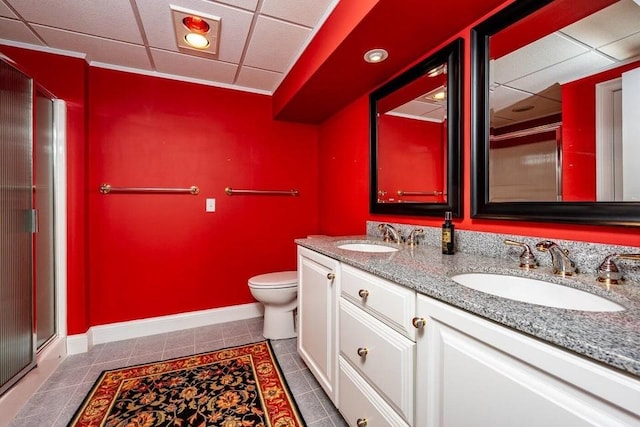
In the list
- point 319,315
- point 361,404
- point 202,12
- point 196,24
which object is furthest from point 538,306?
point 196,24

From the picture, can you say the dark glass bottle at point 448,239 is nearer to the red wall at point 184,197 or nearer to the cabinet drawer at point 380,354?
the cabinet drawer at point 380,354

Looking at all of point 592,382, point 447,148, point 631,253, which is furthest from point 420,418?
point 447,148

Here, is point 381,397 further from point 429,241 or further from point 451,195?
point 451,195


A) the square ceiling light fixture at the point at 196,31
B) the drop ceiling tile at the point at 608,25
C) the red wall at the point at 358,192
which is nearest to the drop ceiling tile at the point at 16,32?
the square ceiling light fixture at the point at 196,31

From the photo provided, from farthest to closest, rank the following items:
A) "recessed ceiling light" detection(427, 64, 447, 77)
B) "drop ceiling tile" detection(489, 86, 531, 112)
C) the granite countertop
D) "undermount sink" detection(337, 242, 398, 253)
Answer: "undermount sink" detection(337, 242, 398, 253)
"recessed ceiling light" detection(427, 64, 447, 77)
"drop ceiling tile" detection(489, 86, 531, 112)
the granite countertop

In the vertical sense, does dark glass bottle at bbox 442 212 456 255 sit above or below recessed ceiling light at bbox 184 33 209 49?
below

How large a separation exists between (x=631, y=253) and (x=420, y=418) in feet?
2.55

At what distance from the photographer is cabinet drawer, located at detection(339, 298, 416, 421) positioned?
0.86 m

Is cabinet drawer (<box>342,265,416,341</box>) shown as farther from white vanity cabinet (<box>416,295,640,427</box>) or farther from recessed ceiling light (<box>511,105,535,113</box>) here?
recessed ceiling light (<box>511,105,535,113</box>)

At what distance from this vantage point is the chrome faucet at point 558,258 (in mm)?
911

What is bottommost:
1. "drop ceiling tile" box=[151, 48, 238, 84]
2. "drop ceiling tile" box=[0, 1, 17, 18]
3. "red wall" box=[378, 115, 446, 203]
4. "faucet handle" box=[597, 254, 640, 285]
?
"faucet handle" box=[597, 254, 640, 285]

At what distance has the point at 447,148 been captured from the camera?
4.50 feet

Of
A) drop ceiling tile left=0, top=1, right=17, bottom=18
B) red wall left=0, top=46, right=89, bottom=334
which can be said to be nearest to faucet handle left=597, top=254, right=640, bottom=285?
red wall left=0, top=46, right=89, bottom=334

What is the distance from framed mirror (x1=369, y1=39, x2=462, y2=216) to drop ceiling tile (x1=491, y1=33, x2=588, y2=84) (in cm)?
19
